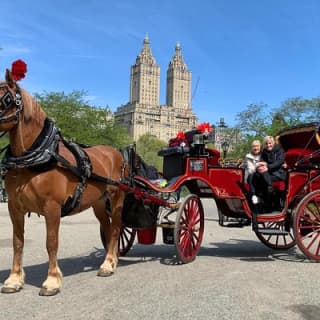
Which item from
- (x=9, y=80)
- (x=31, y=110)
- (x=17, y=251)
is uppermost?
(x=9, y=80)

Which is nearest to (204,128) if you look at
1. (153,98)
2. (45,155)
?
(45,155)

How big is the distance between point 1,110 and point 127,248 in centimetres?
375

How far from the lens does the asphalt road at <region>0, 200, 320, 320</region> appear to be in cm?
456

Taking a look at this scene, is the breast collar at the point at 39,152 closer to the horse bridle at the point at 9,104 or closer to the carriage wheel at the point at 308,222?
the horse bridle at the point at 9,104

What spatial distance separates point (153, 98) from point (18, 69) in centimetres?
14286

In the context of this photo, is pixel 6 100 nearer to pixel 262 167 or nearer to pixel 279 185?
pixel 262 167

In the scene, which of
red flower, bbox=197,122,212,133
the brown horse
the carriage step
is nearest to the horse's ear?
the brown horse

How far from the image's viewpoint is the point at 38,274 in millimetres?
6352

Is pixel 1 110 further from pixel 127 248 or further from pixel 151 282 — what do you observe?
pixel 127 248

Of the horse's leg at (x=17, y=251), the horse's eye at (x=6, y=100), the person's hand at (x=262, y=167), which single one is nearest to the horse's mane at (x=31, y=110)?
the horse's eye at (x=6, y=100)

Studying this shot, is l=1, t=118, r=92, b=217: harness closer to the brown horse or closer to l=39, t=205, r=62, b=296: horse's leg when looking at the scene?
the brown horse

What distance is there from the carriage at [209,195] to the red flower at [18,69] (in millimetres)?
2461

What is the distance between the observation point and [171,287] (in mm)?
5516

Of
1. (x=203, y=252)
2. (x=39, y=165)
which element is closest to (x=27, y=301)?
(x=39, y=165)
